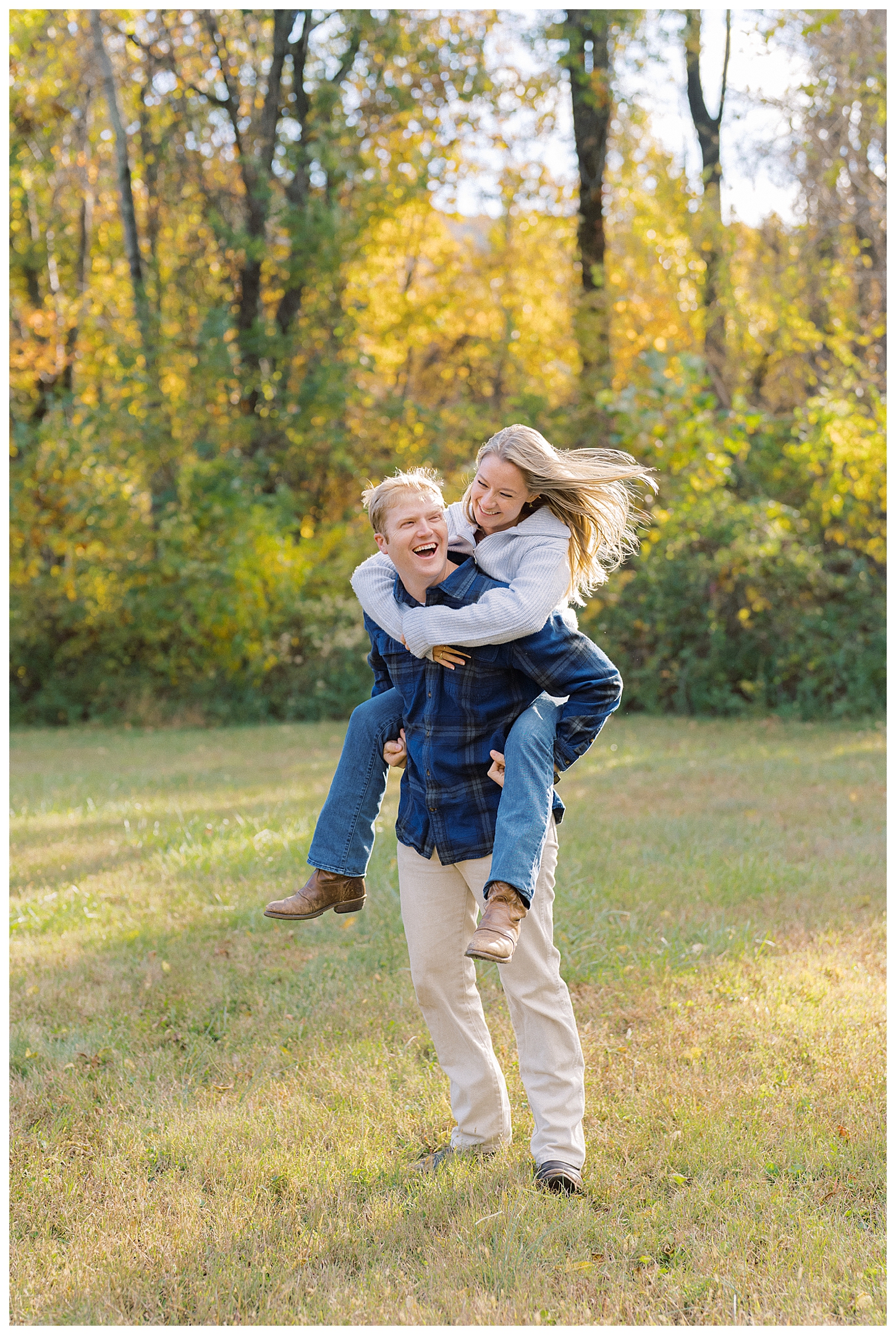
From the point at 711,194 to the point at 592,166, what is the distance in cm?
234

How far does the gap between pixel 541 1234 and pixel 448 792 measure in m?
1.19

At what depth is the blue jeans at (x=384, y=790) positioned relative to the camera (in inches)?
113

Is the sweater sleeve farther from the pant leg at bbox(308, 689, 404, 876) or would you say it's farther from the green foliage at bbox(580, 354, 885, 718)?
the green foliage at bbox(580, 354, 885, 718)

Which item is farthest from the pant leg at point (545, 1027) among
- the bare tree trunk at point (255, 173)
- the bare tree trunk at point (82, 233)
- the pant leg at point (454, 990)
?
the bare tree trunk at point (82, 233)

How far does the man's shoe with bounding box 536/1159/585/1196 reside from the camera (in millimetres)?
3184

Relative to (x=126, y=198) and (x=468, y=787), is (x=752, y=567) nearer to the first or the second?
(x=126, y=198)

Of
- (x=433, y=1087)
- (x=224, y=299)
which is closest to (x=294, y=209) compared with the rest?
(x=224, y=299)

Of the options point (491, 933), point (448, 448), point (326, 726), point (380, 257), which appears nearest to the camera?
point (491, 933)

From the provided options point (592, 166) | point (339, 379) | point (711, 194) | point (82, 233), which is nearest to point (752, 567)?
point (711, 194)

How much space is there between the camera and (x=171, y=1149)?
359 cm

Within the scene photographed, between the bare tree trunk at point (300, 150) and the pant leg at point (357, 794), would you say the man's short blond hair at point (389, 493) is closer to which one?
the pant leg at point (357, 794)

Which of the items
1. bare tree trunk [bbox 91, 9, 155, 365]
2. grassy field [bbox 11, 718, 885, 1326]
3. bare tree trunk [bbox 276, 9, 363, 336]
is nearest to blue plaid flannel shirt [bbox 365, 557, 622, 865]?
grassy field [bbox 11, 718, 885, 1326]

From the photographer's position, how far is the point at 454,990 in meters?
3.33

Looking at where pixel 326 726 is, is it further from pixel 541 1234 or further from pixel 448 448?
pixel 541 1234
